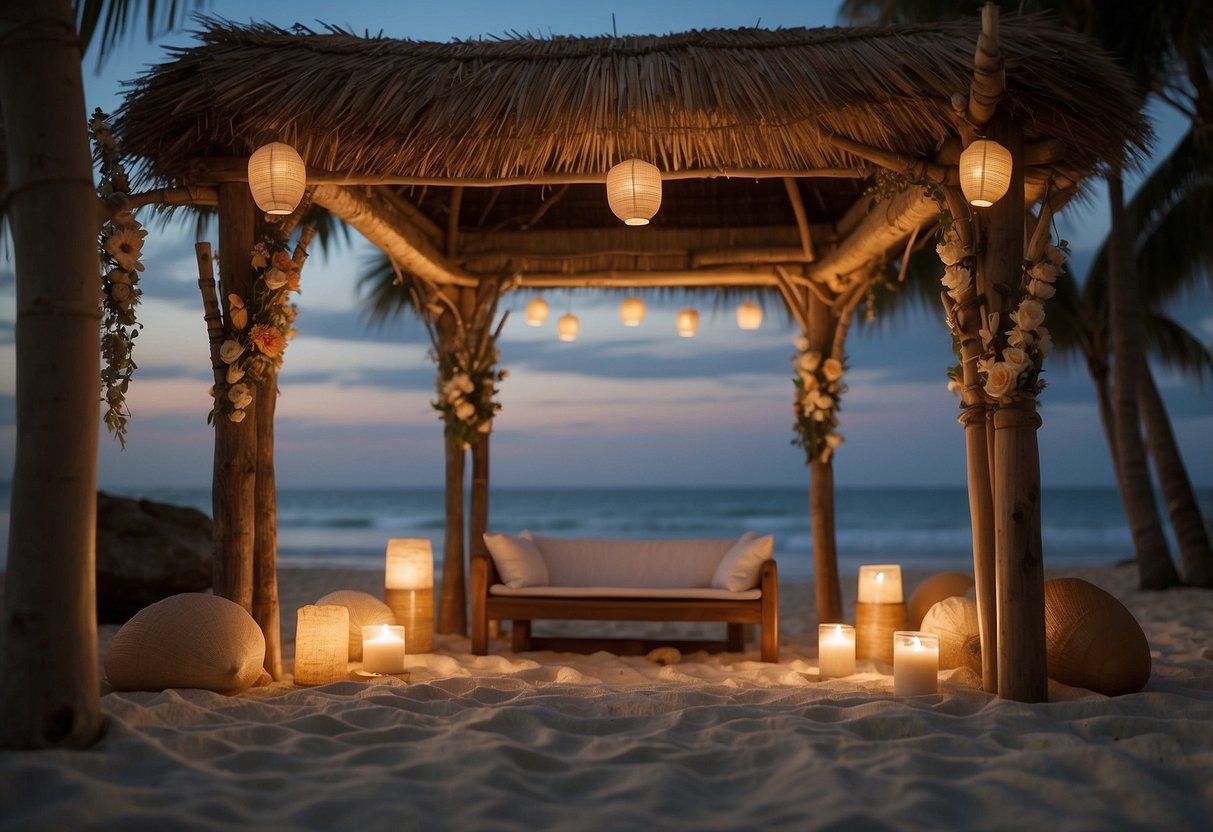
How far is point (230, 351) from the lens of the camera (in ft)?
14.0

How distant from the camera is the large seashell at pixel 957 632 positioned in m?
4.35

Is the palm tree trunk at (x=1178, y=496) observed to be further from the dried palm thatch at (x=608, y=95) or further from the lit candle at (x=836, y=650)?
the dried palm thatch at (x=608, y=95)

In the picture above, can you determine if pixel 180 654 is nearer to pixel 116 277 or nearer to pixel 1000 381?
pixel 116 277

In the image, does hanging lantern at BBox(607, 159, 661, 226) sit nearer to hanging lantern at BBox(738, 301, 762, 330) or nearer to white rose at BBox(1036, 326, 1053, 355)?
white rose at BBox(1036, 326, 1053, 355)

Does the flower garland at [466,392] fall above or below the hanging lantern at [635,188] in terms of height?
below

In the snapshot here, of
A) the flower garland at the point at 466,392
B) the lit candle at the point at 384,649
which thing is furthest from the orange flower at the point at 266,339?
the flower garland at the point at 466,392

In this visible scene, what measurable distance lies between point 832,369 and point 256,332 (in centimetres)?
375

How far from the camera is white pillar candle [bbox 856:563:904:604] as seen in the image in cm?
523

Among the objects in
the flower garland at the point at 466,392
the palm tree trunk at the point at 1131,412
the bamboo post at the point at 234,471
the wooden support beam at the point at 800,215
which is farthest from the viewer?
the palm tree trunk at the point at 1131,412

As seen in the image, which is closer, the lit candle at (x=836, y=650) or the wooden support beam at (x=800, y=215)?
the lit candle at (x=836, y=650)

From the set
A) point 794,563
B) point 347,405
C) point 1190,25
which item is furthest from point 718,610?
point 347,405

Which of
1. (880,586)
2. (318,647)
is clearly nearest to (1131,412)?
(880,586)

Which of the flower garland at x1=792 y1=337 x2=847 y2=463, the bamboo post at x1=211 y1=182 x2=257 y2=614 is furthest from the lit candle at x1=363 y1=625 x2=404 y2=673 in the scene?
the flower garland at x1=792 y1=337 x2=847 y2=463

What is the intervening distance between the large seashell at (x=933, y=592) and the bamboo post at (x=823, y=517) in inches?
32.8
